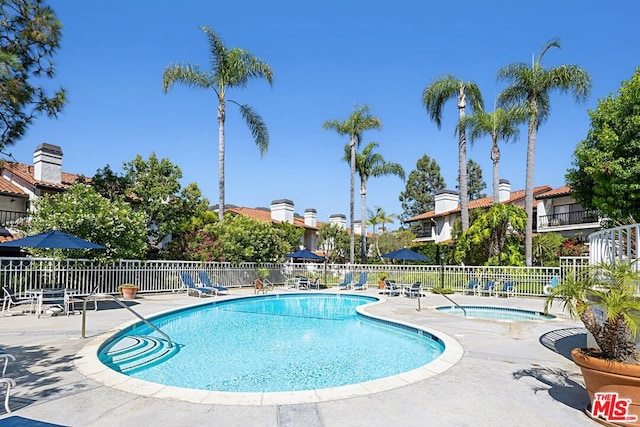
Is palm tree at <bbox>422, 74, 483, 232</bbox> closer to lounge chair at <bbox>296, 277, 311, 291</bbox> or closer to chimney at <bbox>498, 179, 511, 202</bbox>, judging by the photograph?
lounge chair at <bbox>296, 277, 311, 291</bbox>

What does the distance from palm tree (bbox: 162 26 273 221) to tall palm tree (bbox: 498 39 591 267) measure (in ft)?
48.0

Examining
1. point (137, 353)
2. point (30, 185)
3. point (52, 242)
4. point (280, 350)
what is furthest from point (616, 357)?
point (30, 185)

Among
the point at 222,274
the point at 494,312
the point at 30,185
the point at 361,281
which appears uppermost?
the point at 30,185

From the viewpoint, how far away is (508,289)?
19.0 m

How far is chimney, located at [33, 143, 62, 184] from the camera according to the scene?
2430 centimetres

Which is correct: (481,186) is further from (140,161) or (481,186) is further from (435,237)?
(140,161)

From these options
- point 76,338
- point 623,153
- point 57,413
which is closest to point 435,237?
point 623,153

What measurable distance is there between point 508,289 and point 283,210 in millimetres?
28204

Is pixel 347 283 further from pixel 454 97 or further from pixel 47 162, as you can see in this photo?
pixel 47 162

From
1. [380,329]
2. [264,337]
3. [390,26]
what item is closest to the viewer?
[264,337]

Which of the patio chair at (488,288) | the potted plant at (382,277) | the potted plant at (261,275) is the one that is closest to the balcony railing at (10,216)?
the potted plant at (261,275)

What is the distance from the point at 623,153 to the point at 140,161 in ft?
76.5

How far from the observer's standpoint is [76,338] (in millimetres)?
8070

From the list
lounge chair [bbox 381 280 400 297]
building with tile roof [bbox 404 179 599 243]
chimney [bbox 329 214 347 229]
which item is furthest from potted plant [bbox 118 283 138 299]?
chimney [bbox 329 214 347 229]
